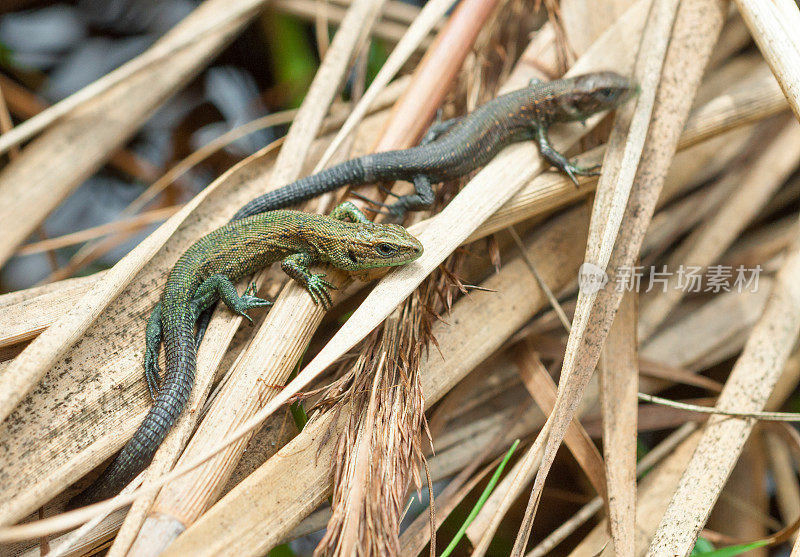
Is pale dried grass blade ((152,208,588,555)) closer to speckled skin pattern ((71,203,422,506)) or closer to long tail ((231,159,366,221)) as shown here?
speckled skin pattern ((71,203,422,506))

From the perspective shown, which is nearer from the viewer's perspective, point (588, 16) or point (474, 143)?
point (474, 143)

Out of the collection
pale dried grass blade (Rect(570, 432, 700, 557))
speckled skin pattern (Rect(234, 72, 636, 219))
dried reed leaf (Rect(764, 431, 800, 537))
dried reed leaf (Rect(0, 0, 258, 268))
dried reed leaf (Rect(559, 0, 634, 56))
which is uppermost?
dried reed leaf (Rect(0, 0, 258, 268))

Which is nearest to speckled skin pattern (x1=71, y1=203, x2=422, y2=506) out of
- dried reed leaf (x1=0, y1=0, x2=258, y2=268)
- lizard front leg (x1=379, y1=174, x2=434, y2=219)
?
lizard front leg (x1=379, y1=174, x2=434, y2=219)

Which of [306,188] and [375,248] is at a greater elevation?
[306,188]

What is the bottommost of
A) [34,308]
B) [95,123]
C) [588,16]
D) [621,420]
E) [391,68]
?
[621,420]

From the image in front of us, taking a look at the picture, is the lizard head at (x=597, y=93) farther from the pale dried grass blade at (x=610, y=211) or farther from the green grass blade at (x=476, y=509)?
the green grass blade at (x=476, y=509)

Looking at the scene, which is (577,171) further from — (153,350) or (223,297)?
(153,350)

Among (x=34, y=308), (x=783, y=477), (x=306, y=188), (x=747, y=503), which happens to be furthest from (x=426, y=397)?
(x=783, y=477)

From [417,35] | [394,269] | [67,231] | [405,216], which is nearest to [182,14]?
[67,231]
